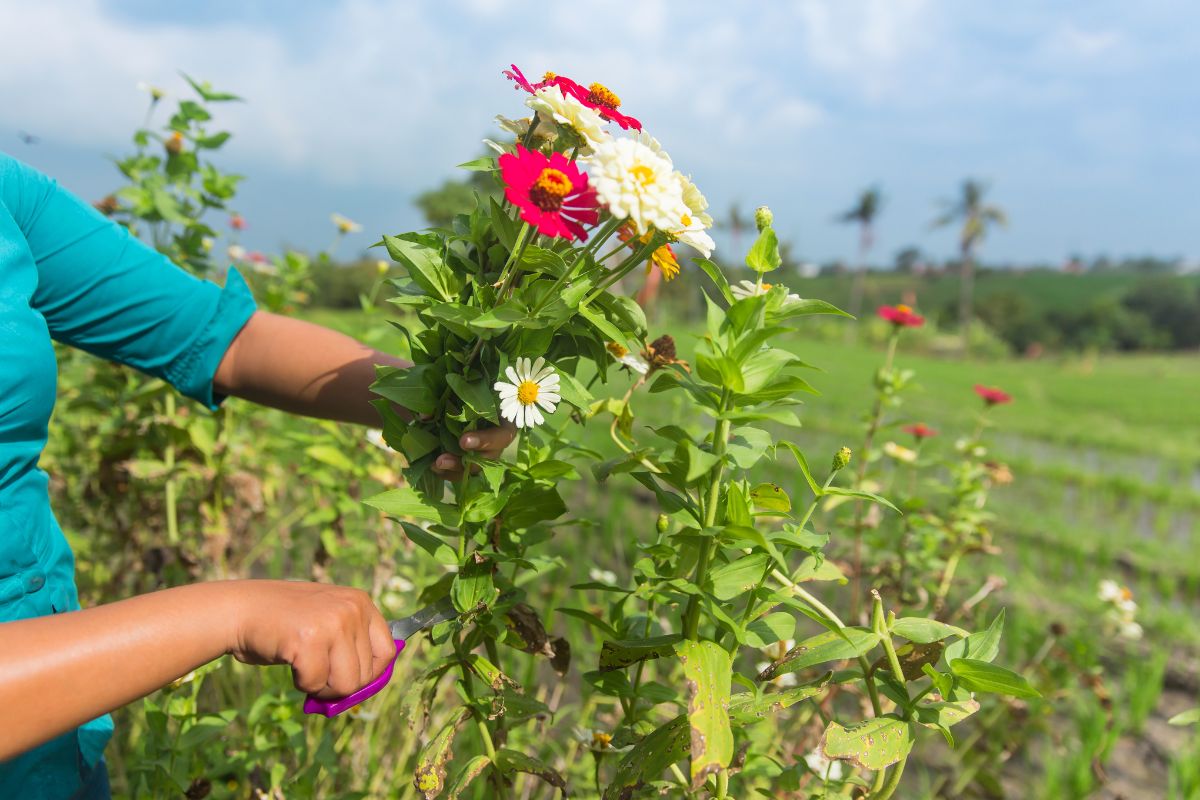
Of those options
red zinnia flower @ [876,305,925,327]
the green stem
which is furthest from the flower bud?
the green stem

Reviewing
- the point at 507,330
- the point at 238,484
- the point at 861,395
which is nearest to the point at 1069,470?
the point at 861,395

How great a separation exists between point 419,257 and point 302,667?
→ 1.23ft

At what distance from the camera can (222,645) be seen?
2.15ft

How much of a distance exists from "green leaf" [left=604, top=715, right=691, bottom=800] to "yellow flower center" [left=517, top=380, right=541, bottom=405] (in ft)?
1.20

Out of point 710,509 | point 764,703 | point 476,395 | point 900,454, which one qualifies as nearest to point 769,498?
point 710,509

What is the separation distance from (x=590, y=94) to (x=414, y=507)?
434mm

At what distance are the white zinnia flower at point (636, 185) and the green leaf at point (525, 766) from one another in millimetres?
635

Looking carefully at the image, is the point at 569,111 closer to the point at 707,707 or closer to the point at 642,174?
the point at 642,174

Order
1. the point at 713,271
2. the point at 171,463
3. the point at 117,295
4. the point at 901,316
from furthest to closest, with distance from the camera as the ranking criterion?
1. the point at 901,316
2. the point at 171,463
3. the point at 117,295
4. the point at 713,271

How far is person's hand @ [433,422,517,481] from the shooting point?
0.77m

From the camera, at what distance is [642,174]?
65 centimetres

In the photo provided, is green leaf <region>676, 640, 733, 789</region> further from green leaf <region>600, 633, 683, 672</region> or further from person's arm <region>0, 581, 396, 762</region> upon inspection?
person's arm <region>0, 581, 396, 762</region>

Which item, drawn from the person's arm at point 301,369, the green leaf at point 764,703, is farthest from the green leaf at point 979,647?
the person's arm at point 301,369

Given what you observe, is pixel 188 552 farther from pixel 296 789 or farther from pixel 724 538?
pixel 724 538
